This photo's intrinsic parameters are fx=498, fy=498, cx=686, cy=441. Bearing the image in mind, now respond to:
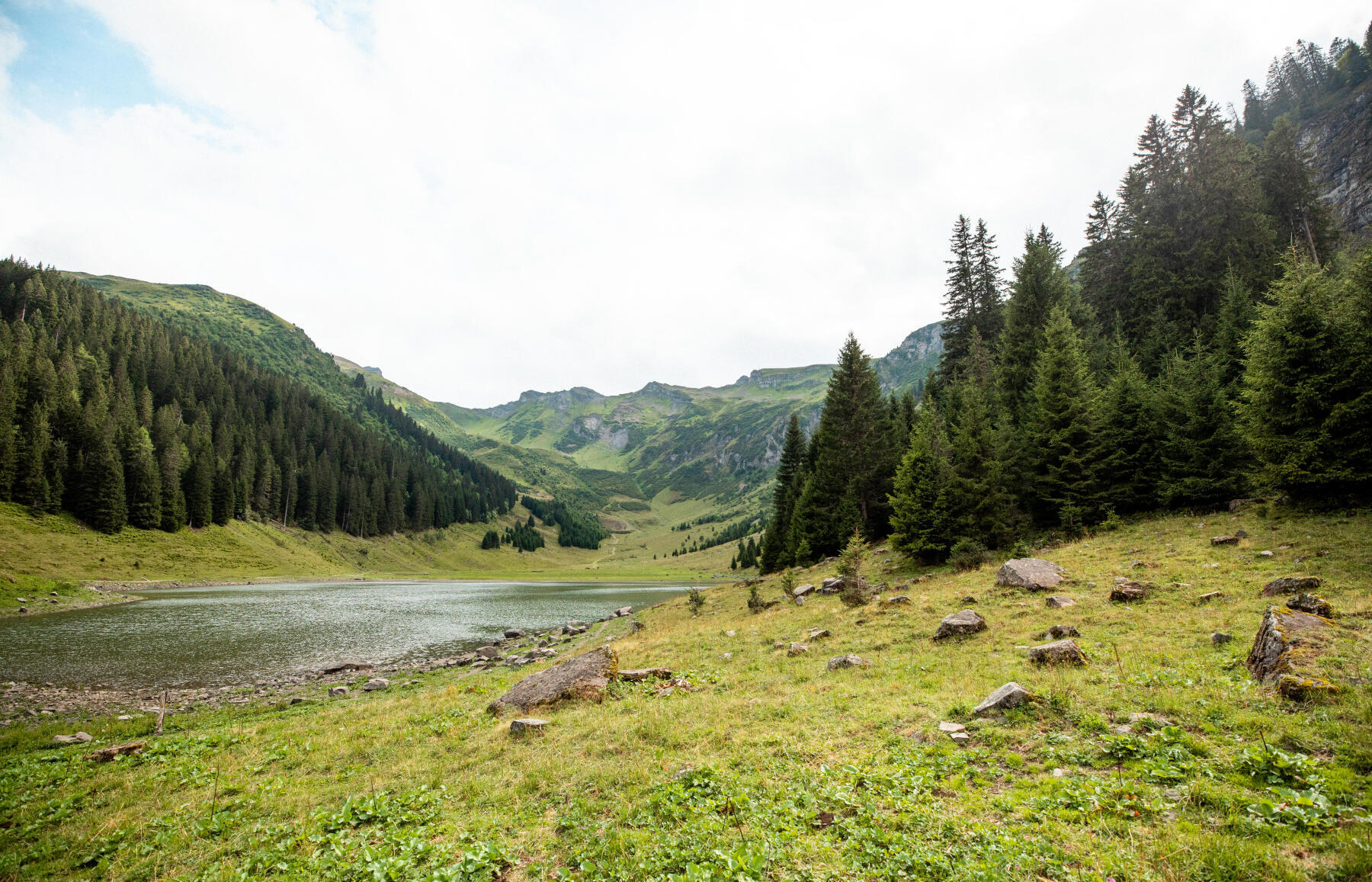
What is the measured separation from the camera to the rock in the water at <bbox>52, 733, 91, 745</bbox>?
53.0 ft

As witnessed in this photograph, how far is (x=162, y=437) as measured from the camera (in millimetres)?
95062

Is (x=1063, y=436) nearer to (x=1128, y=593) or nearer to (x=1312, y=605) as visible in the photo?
(x=1128, y=593)

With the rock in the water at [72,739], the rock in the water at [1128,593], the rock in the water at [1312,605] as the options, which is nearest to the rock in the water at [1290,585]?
the rock in the water at [1312,605]

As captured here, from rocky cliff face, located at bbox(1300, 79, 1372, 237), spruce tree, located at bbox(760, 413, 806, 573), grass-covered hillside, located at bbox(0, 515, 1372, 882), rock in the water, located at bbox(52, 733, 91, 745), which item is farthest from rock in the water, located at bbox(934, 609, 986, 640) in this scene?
rocky cliff face, located at bbox(1300, 79, 1372, 237)

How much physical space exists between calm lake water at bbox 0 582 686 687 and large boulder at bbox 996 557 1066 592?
34.7 m

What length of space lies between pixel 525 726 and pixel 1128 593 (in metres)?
20.6

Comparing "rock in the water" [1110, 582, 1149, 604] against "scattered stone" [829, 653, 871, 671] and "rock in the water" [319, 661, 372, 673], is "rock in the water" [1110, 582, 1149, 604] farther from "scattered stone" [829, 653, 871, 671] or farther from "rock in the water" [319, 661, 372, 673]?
"rock in the water" [319, 661, 372, 673]

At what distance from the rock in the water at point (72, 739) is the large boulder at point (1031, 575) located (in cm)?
3466

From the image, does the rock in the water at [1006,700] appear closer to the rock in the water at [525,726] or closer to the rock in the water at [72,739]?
the rock in the water at [525,726]

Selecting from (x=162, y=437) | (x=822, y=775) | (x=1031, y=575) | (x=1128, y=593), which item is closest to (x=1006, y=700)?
(x=822, y=775)

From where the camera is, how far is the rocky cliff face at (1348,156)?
227 feet

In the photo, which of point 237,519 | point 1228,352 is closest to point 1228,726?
point 1228,352

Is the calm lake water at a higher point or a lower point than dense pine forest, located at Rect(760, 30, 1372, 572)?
lower

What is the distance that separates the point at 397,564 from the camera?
449 feet
